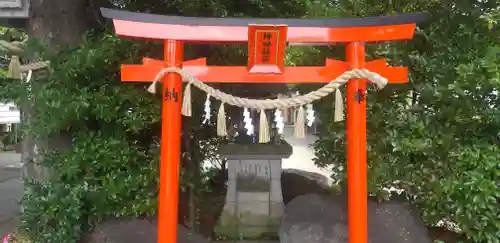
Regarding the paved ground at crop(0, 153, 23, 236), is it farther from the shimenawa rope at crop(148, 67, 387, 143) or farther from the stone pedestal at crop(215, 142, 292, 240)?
the shimenawa rope at crop(148, 67, 387, 143)

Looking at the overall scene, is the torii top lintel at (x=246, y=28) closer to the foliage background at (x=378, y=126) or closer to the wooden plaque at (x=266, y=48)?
the wooden plaque at (x=266, y=48)

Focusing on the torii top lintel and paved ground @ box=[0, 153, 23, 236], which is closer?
the torii top lintel

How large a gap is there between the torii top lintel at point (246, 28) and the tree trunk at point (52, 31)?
5.78 feet

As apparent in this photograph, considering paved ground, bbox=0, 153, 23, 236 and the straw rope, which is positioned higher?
the straw rope

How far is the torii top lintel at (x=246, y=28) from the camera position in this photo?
3.78m

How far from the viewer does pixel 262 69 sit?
12.6 feet

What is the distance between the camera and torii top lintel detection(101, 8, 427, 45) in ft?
12.4

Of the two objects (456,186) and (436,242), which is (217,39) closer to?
(456,186)

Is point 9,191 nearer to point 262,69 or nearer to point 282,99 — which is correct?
point 262,69

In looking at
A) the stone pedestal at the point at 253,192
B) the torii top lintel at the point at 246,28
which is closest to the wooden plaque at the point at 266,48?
the torii top lintel at the point at 246,28

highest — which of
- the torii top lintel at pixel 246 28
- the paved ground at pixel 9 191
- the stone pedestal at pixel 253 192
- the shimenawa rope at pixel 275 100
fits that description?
the torii top lintel at pixel 246 28

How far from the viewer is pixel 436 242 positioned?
4430mm

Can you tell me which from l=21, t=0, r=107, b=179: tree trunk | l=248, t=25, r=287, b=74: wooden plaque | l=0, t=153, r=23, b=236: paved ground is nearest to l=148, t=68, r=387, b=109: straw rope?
l=248, t=25, r=287, b=74: wooden plaque

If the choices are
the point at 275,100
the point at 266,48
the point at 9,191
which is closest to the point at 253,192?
the point at 275,100
